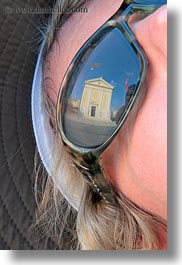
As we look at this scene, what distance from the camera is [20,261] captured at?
2.25ft

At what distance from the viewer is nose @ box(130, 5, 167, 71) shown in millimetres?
612

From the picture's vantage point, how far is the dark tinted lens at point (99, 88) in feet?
2.03

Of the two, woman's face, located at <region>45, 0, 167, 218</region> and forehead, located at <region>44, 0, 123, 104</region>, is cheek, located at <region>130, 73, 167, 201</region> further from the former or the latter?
forehead, located at <region>44, 0, 123, 104</region>

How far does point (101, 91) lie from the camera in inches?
24.6

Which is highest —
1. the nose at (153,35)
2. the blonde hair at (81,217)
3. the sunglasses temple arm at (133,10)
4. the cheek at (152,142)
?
the sunglasses temple arm at (133,10)

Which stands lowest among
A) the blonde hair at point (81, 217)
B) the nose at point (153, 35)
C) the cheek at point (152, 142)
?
the blonde hair at point (81, 217)

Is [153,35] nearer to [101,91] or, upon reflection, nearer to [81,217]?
[101,91]

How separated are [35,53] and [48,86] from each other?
45 mm

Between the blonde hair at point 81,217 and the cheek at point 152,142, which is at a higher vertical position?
the cheek at point 152,142

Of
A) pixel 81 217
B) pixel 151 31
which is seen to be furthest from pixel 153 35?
pixel 81 217

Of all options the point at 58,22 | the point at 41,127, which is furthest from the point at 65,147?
the point at 58,22

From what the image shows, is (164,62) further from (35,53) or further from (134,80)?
(35,53)

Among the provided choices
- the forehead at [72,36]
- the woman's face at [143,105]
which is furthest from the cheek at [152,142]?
the forehead at [72,36]

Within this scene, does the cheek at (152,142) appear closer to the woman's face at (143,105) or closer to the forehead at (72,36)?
the woman's face at (143,105)
